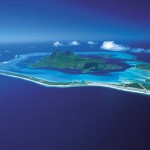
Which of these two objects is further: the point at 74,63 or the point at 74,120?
the point at 74,63

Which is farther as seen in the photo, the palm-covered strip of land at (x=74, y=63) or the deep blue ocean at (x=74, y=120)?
the palm-covered strip of land at (x=74, y=63)

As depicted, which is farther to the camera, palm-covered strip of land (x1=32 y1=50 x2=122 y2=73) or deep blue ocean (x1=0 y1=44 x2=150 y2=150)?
palm-covered strip of land (x1=32 y1=50 x2=122 y2=73)

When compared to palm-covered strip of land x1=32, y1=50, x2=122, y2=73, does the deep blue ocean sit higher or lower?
lower

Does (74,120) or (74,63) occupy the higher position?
(74,63)

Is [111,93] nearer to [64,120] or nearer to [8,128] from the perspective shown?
[64,120]

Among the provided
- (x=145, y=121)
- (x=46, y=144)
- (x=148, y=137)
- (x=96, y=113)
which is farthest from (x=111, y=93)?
(x=46, y=144)

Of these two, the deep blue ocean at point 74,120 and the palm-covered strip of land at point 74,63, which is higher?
the palm-covered strip of land at point 74,63
